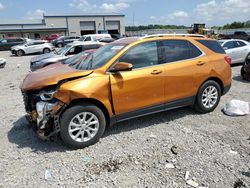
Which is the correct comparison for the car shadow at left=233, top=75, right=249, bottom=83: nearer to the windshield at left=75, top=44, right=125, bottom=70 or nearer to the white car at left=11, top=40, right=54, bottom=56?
the windshield at left=75, top=44, right=125, bottom=70

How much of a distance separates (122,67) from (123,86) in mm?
334

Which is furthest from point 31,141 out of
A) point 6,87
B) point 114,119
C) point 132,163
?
point 6,87

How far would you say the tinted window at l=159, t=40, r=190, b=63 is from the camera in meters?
4.48

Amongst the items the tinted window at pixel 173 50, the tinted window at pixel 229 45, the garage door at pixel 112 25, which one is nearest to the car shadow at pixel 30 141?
the tinted window at pixel 173 50

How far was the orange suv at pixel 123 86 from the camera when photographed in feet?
12.1

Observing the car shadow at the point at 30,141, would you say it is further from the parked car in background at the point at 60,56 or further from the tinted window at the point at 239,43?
the tinted window at the point at 239,43

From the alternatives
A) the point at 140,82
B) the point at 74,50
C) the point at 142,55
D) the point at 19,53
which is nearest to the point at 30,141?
the point at 140,82

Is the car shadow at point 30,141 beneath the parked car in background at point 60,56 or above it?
beneath

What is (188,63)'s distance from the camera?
468 cm

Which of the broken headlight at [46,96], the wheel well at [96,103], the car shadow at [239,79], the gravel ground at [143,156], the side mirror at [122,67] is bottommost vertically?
the gravel ground at [143,156]

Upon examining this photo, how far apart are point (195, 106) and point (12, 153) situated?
12.1 feet

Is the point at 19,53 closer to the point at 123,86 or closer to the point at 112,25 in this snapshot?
the point at 123,86

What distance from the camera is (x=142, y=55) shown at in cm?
429

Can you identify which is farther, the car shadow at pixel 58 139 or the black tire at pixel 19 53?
the black tire at pixel 19 53
